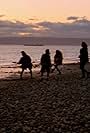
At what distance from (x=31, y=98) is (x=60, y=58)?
16004 millimetres

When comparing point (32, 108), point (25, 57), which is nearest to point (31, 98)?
point (32, 108)

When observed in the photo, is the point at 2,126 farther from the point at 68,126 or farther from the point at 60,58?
the point at 60,58

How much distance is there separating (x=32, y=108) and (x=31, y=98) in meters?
3.16

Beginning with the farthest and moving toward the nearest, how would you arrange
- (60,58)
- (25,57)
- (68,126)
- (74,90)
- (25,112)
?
1. (60,58)
2. (25,57)
3. (74,90)
4. (25,112)
5. (68,126)

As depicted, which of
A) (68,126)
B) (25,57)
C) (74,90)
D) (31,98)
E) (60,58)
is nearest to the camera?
(68,126)

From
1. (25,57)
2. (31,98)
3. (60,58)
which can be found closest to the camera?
(31,98)

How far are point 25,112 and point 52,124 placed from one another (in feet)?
8.33

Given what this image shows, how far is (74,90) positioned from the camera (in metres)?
23.0

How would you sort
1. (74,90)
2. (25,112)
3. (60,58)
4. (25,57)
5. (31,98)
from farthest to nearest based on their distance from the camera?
(60,58), (25,57), (74,90), (31,98), (25,112)

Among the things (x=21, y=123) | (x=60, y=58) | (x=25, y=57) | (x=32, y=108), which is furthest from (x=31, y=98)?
(x=60, y=58)

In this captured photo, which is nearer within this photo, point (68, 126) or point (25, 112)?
point (68, 126)

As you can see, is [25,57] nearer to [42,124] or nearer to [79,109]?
[79,109]

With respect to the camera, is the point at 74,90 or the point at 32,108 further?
the point at 74,90

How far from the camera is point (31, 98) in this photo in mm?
20266
